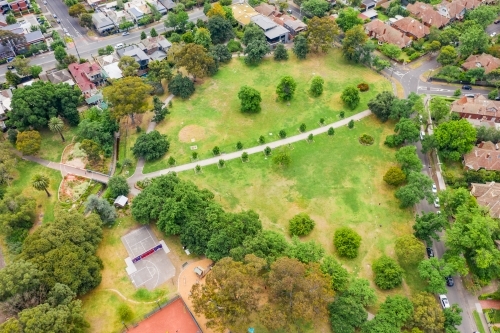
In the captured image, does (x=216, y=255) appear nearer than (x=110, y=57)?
Yes

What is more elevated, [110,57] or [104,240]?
[110,57]

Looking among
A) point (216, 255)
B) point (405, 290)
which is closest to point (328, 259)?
point (405, 290)

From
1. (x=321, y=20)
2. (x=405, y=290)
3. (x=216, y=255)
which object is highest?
(x=321, y=20)

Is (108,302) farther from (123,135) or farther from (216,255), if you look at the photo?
(123,135)

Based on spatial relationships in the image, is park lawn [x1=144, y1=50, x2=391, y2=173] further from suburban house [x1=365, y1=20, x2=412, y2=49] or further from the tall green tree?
the tall green tree

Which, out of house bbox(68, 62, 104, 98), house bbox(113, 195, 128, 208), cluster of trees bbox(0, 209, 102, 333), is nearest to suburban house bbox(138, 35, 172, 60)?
house bbox(68, 62, 104, 98)

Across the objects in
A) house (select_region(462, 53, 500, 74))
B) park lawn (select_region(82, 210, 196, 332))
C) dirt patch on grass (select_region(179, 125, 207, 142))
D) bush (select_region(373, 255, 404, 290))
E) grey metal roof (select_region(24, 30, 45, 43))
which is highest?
grey metal roof (select_region(24, 30, 45, 43))
